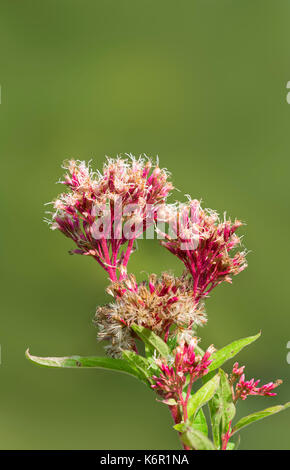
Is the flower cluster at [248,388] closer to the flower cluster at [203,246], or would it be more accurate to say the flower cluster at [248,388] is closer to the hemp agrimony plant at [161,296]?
the hemp agrimony plant at [161,296]

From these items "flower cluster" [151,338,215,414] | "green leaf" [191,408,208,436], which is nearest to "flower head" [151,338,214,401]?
"flower cluster" [151,338,215,414]

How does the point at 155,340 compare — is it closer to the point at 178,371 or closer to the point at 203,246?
the point at 178,371

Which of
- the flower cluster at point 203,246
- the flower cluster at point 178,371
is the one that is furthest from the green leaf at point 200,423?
the flower cluster at point 203,246

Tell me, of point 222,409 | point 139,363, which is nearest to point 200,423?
point 222,409

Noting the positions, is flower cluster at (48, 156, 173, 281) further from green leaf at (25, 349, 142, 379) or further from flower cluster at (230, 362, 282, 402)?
flower cluster at (230, 362, 282, 402)
